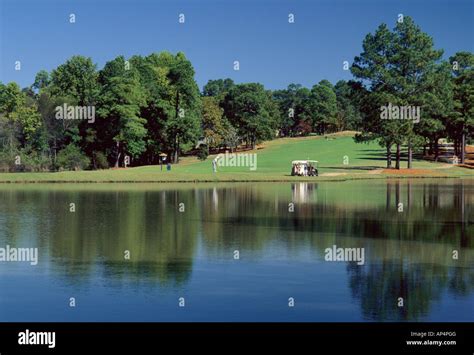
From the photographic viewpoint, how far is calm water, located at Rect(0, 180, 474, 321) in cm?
1922

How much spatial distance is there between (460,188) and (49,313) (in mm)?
51706

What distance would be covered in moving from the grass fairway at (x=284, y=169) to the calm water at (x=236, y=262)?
26.3m

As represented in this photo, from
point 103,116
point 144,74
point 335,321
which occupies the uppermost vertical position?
point 144,74

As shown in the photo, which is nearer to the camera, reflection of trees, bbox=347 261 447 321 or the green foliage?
reflection of trees, bbox=347 261 447 321

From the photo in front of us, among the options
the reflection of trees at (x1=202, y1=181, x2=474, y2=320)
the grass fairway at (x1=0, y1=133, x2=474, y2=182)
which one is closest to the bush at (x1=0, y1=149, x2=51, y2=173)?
the grass fairway at (x1=0, y1=133, x2=474, y2=182)

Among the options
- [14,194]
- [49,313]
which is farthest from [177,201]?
[49,313]

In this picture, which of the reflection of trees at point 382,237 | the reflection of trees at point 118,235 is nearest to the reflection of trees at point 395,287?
the reflection of trees at point 382,237

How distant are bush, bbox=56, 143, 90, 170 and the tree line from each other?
0.14 m

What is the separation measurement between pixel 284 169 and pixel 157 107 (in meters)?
25.5

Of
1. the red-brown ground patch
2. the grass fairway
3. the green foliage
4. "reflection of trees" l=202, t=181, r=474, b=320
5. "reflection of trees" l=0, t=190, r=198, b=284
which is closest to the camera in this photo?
"reflection of trees" l=202, t=181, r=474, b=320

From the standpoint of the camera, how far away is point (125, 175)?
76.9 meters

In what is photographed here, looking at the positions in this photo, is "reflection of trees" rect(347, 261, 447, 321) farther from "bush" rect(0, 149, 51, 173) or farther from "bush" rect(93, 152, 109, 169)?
"bush" rect(93, 152, 109, 169)

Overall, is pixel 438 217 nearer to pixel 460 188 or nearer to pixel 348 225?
pixel 348 225

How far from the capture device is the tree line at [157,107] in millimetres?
91000
